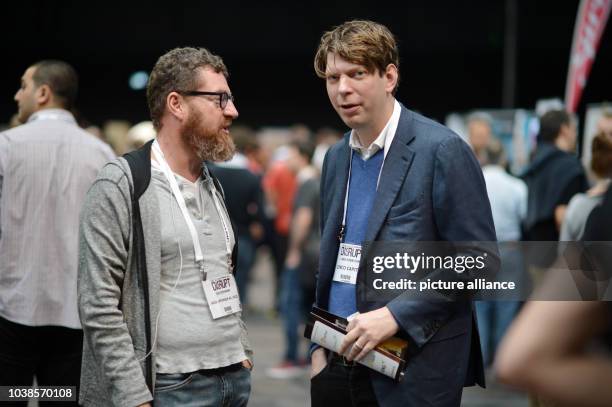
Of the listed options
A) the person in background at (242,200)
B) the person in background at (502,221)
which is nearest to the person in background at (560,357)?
the person in background at (502,221)

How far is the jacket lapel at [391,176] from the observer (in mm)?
2807

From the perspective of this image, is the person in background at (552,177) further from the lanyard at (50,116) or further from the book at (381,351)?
the book at (381,351)

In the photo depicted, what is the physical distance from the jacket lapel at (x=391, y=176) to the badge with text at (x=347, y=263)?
96 millimetres

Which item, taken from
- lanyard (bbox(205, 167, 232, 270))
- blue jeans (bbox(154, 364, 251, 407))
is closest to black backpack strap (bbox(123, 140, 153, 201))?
lanyard (bbox(205, 167, 232, 270))

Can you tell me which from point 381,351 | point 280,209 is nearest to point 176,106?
point 381,351

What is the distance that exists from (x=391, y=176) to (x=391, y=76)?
1.16ft

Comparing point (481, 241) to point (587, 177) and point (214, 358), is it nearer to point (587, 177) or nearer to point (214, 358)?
point (214, 358)

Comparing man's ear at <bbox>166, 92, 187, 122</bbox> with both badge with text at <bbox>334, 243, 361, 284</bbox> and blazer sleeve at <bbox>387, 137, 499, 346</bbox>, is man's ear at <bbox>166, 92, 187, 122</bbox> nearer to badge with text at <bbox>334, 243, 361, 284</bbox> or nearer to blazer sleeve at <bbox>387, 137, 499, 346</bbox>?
badge with text at <bbox>334, 243, 361, 284</bbox>

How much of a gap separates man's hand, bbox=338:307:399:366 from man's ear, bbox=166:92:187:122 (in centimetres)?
90

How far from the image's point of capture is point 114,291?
2730mm

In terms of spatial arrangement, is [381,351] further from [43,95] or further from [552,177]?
[552,177]

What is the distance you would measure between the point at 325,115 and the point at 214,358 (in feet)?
46.8

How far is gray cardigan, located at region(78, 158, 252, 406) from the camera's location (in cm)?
268

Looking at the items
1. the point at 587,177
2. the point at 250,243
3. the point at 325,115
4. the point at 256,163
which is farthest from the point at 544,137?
the point at 325,115
